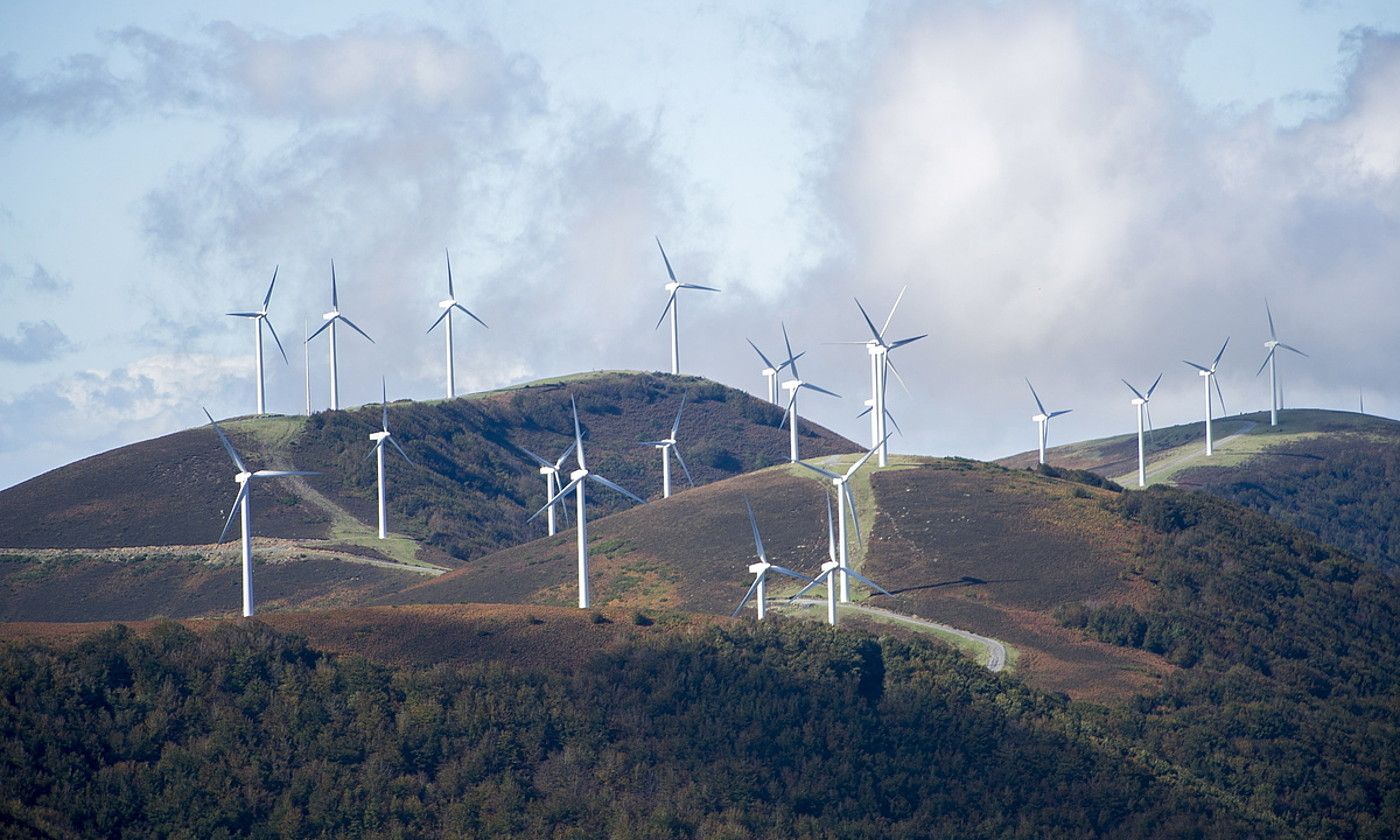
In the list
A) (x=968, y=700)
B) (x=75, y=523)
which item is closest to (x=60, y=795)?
(x=968, y=700)

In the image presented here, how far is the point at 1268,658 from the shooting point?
423ft

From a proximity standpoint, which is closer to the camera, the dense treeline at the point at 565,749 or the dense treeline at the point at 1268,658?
the dense treeline at the point at 565,749

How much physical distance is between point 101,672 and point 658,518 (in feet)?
275

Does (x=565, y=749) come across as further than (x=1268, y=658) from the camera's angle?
No

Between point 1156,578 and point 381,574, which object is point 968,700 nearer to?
point 1156,578

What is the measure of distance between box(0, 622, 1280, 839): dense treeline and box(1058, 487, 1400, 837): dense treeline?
7490mm

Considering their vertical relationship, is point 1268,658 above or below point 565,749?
below

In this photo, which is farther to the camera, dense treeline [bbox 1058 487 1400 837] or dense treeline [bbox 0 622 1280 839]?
dense treeline [bbox 1058 487 1400 837]

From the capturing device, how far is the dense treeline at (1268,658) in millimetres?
107312

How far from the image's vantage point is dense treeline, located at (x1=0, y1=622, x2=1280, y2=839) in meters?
79.6

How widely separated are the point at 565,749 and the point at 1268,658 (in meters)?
63.1

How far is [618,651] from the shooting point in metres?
99.4

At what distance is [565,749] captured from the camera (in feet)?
293

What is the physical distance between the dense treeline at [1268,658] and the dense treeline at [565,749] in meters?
7.49
